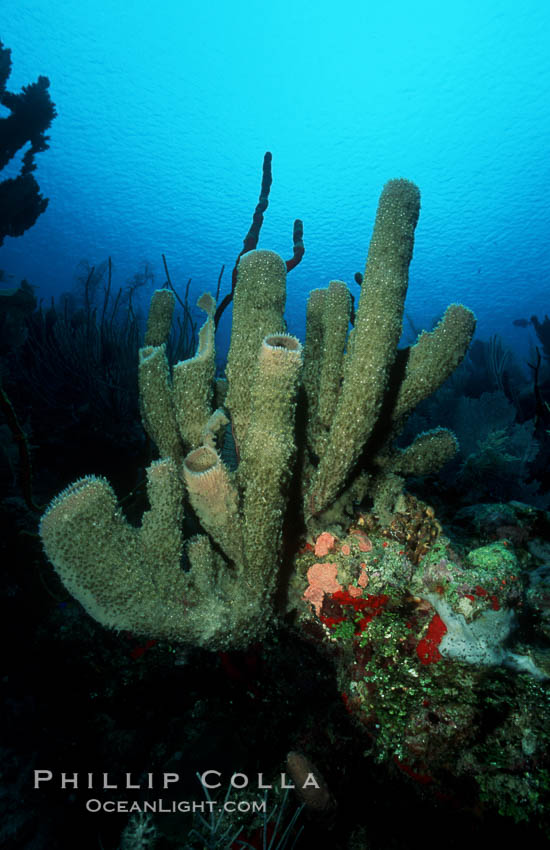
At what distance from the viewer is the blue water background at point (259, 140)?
3291 centimetres

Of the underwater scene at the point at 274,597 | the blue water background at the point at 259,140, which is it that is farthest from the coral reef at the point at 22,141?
the blue water background at the point at 259,140

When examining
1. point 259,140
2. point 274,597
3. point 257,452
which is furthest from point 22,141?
point 259,140

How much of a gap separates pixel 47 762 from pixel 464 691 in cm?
244

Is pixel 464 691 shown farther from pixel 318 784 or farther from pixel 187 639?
pixel 187 639

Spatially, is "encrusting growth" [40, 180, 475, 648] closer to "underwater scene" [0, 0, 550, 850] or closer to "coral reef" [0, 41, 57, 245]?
"underwater scene" [0, 0, 550, 850]

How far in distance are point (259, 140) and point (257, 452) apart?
51067 mm

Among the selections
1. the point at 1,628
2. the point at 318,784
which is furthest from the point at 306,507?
the point at 1,628

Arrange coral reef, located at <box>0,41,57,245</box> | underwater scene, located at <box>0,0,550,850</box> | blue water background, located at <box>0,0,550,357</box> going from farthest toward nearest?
1. blue water background, located at <box>0,0,550,357</box>
2. coral reef, located at <box>0,41,57,245</box>
3. underwater scene, located at <box>0,0,550,850</box>

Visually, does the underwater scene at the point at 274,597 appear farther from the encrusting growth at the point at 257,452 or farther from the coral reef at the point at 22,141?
the coral reef at the point at 22,141

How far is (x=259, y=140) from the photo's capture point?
137 feet

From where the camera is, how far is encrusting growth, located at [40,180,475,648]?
168 cm

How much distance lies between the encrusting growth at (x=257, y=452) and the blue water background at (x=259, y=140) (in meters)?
34.9

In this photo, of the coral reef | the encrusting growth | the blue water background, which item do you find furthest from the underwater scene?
the blue water background

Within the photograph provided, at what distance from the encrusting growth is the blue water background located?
114 feet
